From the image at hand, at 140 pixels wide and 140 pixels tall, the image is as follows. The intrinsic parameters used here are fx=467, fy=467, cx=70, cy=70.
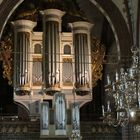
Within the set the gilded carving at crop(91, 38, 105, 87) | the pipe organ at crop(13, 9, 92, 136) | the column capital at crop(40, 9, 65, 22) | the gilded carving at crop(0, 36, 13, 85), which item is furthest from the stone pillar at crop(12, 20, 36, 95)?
the gilded carving at crop(91, 38, 105, 87)

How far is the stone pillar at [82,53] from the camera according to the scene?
16.4 m

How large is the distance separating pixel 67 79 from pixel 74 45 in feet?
4.18

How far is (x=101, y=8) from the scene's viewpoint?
658 inches

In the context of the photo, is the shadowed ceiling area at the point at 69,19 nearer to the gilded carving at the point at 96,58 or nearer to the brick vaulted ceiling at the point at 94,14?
the brick vaulted ceiling at the point at 94,14

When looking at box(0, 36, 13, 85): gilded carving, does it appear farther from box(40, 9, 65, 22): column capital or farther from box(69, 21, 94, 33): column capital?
box(69, 21, 94, 33): column capital

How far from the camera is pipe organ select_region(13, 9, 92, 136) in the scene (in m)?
15.8

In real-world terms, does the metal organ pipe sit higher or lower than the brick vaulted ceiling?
lower

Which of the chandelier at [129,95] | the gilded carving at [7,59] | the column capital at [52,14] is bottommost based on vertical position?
the chandelier at [129,95]

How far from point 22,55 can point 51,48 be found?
1.05 meters

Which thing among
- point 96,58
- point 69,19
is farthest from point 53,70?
point 69,19

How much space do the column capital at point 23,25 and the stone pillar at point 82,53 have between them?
4.99ft

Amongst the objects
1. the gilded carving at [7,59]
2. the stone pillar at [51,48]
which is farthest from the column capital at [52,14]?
the gilded carving at [7,59]

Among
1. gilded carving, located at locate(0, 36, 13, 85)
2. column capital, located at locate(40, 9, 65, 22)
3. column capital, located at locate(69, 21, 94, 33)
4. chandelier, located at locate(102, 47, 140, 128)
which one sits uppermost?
column capital, located at locate(40, 9, 65, 22)

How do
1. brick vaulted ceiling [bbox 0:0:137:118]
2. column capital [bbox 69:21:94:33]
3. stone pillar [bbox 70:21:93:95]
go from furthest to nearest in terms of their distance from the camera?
1. column capital [bbox 69:21:94:33]
2. stone pillar [bbox 70:21:93:95]
3. brick vaulted ceiling [bbox 0:0:137:118]
